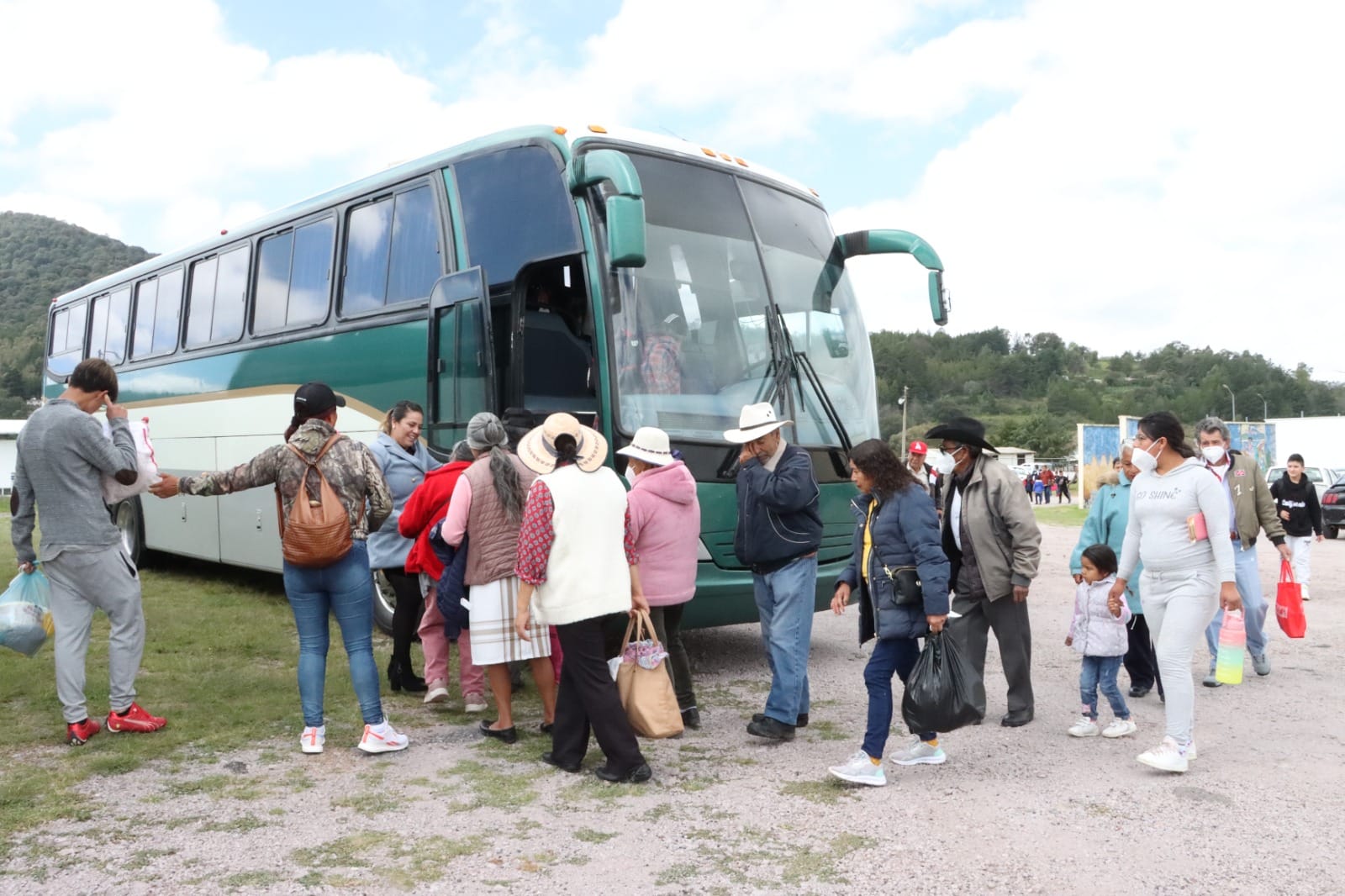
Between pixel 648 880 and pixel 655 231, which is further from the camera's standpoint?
pixel 655 231

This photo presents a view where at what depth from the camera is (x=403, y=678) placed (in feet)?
22.4

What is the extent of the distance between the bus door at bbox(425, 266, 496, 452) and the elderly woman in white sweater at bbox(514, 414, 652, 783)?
2.23 m

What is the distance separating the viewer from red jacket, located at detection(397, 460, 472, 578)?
6.03 metres

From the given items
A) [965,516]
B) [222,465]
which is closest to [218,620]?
[222,465]

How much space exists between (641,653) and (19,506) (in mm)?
3150

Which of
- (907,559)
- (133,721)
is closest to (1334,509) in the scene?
(907,559)

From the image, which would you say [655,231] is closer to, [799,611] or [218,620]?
[799,611]

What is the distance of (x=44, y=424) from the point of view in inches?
199

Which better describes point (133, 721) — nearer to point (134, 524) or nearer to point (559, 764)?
point (559, 764)

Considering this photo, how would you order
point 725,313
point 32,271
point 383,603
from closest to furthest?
point 725,313 < point 383,603 < point 32,271

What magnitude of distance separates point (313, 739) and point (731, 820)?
7.12 feet

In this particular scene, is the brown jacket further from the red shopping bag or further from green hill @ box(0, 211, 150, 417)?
green hill @ box(0, 211, 150, 417)

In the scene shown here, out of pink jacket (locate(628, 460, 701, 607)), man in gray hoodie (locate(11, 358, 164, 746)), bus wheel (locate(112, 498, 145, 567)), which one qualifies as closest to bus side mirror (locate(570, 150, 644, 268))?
pink jacket (locate(628, 460, 701, 607))

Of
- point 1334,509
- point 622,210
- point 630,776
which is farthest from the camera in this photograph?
point 1334,509
